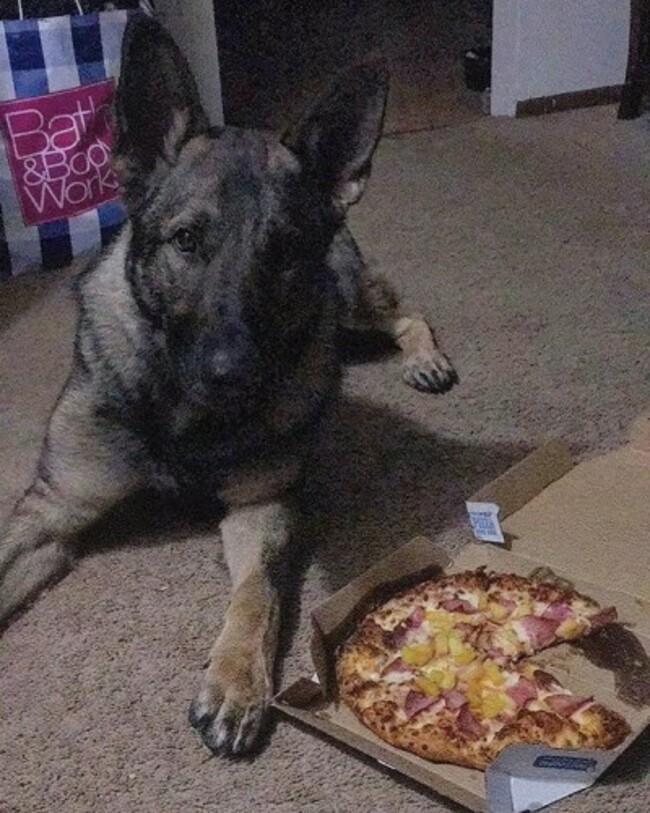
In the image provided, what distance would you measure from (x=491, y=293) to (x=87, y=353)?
1011 millimetres

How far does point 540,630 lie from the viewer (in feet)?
4.40

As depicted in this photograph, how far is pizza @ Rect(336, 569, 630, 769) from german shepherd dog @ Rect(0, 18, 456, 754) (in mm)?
134

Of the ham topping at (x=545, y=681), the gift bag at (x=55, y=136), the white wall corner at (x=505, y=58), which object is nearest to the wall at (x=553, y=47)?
the white wall corner at (x=505, y=58)

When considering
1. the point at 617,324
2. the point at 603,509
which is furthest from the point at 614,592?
the point at 617,324

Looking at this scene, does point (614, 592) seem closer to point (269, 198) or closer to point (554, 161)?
point (269, 198)

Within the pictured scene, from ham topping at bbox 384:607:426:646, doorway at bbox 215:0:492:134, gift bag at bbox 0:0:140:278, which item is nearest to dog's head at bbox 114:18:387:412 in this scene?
ham topping at bbox 384:607:426:646

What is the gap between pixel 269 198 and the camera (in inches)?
54.6

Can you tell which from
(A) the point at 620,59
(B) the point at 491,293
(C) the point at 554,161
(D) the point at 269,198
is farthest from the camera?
(A) the point at 620,59

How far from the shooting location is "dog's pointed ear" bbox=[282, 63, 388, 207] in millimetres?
1418

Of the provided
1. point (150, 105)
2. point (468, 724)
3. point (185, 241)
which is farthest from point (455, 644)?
point (150, 105)

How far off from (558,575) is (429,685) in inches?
10.9

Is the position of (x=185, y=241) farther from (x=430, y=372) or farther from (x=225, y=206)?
(x=430, y=372)

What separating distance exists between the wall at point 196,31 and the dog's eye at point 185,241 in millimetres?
1599

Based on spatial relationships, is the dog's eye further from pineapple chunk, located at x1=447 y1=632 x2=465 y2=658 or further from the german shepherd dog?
pineapple chunk, located at x1=447 y1=632 x2=465 y2=658
